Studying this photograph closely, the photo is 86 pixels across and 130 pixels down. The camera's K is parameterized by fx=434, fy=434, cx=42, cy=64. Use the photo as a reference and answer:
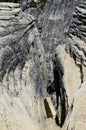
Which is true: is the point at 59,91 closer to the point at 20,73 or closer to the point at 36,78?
the point at 36,78

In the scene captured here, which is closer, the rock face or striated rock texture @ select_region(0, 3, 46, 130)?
striated rock texture @ select_region(0, 3, 46, 130)

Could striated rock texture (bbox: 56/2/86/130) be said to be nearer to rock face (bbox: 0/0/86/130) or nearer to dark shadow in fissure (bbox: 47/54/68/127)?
rock face (bbox: 0/0/86/130)

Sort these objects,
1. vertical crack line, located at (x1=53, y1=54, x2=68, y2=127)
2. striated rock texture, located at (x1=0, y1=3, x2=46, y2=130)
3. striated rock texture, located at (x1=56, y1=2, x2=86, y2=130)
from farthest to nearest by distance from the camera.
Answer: vertical crack line, located at (x1=53, y1=54, x2=68, y2=127), striated rock texture, located at (x1=56, y1=2, x2=86, y2=130), striated rock texture, located at (x1=0, y1=3, x2=46, y2=130)

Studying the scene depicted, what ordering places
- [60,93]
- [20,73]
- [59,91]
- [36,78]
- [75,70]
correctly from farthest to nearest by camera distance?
[59,91] < [60,93] < [75,70] < [36,78] < [20,73]

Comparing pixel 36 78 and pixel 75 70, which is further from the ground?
pixel 36 78

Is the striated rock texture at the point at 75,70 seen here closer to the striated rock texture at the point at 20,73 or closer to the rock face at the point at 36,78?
the rock face at the point at 36,78

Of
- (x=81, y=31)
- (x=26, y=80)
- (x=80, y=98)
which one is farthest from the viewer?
(x=81, y=31)

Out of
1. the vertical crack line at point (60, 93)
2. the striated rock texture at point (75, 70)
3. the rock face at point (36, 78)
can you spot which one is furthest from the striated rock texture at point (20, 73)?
the striated rock texture at point (75, 70)

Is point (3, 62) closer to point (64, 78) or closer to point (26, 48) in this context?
point (26, 48)

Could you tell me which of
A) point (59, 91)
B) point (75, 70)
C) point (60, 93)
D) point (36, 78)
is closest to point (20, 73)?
point (36, 78)

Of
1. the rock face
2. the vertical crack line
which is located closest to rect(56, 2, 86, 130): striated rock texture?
the rock face

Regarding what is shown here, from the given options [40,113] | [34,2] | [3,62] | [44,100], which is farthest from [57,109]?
[34,2]
